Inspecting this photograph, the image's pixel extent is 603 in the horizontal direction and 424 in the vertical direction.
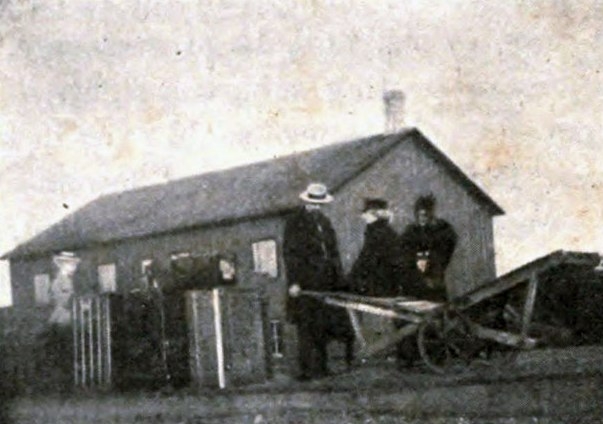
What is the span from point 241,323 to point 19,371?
284 centimetres

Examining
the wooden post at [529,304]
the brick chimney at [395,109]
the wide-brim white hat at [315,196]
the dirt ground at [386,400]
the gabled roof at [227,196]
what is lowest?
the dirt ground at [386,400]

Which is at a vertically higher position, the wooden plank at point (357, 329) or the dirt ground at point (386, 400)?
the wooden plank at point (357, 329)

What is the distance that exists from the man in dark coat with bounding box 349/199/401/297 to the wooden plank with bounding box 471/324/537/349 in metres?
1.50


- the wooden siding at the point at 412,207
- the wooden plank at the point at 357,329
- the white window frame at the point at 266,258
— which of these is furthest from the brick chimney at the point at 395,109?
the wooden plank at the point at 357,329

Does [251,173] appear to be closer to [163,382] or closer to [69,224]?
[69,224]

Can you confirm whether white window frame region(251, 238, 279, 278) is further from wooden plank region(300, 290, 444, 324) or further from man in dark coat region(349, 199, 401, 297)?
wooden plank region(300, 290, 444, 324)

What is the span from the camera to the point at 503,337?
6410mm

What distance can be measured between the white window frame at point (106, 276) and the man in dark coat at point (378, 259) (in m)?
19.1

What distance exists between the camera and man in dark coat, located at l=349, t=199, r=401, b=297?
7.95 m

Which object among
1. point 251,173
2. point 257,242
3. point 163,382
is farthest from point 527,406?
point 251,173

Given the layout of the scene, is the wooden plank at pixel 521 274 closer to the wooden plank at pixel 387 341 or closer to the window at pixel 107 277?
the wooden plank at pixel 387 341

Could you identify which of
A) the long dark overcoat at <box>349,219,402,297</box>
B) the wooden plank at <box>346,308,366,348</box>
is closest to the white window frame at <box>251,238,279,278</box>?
the long dark overcoat at <box>349,219,402,297</box>

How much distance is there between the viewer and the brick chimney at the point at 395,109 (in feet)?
76.4

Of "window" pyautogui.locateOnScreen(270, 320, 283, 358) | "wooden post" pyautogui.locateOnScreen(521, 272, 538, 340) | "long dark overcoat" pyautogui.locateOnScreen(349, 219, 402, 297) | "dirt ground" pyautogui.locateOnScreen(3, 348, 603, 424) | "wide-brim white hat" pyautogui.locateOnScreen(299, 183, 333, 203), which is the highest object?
"wide-brim white hat" pyautogui.locateOnScreen(299, 183, 333, 203)
